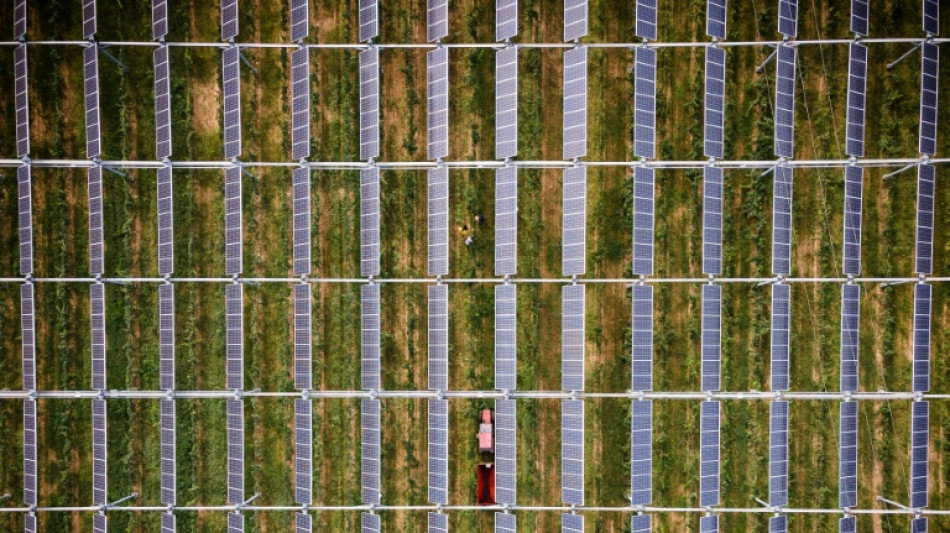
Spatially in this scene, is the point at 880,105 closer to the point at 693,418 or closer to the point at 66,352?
the point at 693,418

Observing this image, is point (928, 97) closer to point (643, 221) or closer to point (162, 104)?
point (643, 221)

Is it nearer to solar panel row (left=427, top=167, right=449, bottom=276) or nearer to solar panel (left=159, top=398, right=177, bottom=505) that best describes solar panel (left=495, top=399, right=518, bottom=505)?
solar panel row (left=427, top=167, right=449, bottom=276)

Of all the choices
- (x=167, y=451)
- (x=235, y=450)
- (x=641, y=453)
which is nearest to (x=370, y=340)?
(x=235, y=450)

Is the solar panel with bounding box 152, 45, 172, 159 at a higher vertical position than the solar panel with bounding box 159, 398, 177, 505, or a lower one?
higher

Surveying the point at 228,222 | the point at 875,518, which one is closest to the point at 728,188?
the point at 875,518

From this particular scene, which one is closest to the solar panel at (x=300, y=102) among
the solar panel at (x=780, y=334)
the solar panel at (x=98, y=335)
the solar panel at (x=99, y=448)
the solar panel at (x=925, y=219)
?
the solar panel at (x=98, y=335)

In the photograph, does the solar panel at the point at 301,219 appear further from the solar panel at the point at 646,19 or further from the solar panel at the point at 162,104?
the solar panel at the point at 646,19

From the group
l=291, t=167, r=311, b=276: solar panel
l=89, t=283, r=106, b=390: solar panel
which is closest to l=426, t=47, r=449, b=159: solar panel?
l=291, t=167, r=311, b=276: solar panel
